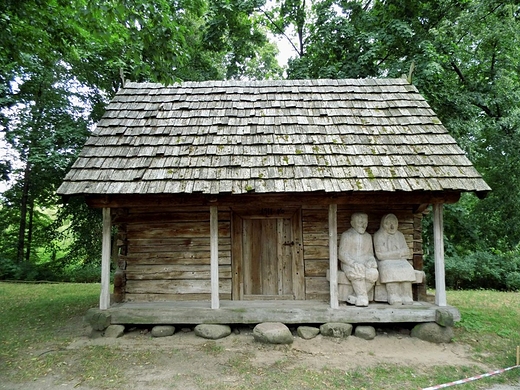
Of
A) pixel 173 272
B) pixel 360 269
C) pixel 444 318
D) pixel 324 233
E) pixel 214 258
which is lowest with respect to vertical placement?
pixel 444 318

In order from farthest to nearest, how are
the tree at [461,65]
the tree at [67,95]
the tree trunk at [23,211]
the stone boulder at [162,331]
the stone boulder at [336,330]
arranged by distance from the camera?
the tree trunk at [23,211]
the tree at [67,95]
the tree at [461,65]
the stone boulder at [162,331]
the stone boulder at [336,330]

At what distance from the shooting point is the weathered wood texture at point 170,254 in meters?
6.97

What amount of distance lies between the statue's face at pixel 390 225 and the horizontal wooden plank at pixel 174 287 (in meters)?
3.38

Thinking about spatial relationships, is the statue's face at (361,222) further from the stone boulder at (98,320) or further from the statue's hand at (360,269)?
the stone boulder at (98,320)

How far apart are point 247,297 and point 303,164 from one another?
3.07m

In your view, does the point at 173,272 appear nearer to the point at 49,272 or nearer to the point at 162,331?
the point at 162,331

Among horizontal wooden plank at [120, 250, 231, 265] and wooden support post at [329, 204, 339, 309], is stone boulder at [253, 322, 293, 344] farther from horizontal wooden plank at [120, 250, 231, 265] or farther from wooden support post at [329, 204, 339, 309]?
horizontal wooden plank at [120, 250, 231, 265]

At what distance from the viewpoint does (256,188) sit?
5699 mm

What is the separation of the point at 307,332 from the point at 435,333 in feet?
7.36

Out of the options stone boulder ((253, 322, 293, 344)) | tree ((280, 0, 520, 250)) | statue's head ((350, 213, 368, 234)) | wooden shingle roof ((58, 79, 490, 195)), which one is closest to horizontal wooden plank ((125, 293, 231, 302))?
stone boulder ((253, 322, 293, 344))

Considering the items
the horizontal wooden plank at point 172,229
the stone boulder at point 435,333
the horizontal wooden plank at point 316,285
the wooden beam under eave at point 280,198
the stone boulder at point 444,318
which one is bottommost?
the stone boulder at point 435,333

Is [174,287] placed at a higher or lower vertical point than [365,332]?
Answer: higher

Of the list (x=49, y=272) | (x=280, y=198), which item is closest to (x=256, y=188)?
(x=280, y=198)

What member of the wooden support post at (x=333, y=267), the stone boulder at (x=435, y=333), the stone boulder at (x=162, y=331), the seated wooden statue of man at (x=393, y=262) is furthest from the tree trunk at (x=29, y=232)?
the stone boulder at (x=435, y=333)
